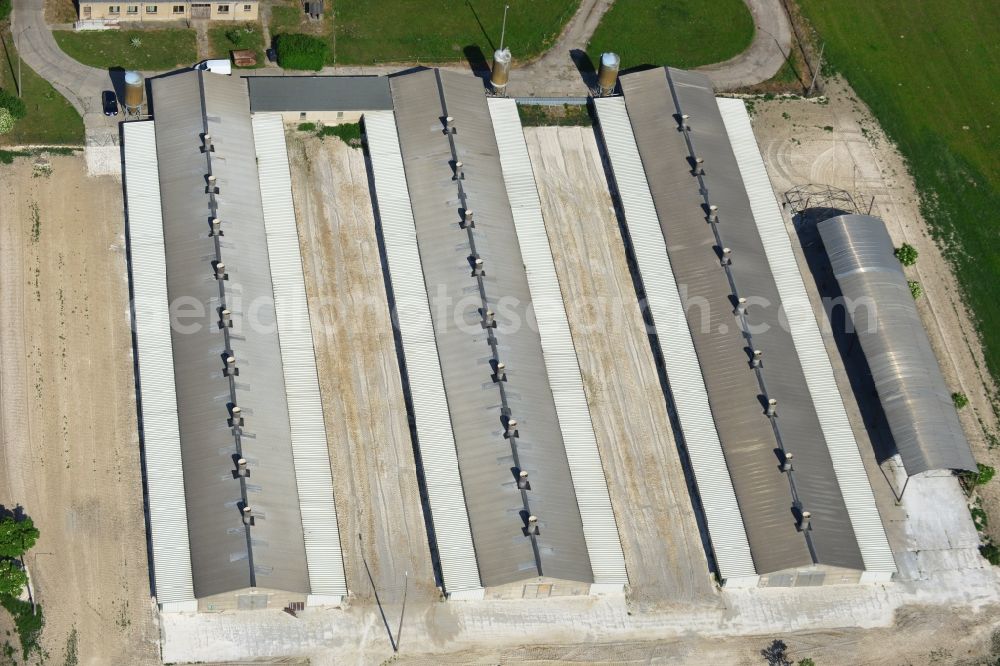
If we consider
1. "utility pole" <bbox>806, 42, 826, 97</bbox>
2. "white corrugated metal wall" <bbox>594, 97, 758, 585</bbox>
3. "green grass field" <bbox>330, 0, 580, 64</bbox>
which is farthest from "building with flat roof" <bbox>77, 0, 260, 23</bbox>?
"utility pole" <bbox>806, 42, 826, 97</bbox>

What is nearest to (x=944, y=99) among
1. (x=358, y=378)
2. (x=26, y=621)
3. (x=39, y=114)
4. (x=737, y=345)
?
(x=737, y=345)

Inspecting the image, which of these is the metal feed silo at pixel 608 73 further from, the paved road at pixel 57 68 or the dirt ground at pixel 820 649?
the dirt ground at pixel 820 649

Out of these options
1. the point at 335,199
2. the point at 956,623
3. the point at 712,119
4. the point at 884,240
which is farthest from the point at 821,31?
the point at 956,623

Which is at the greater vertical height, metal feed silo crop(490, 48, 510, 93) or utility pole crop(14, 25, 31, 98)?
utility pole crop(14, 25, 31, 98)

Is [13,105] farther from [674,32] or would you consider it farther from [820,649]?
[820,649]

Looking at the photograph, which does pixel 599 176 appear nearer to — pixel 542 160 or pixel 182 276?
pixel 542 160

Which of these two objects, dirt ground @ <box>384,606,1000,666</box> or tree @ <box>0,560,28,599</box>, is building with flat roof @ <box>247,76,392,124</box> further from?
dirt ground @ <box>384,606,1000,666</box>
